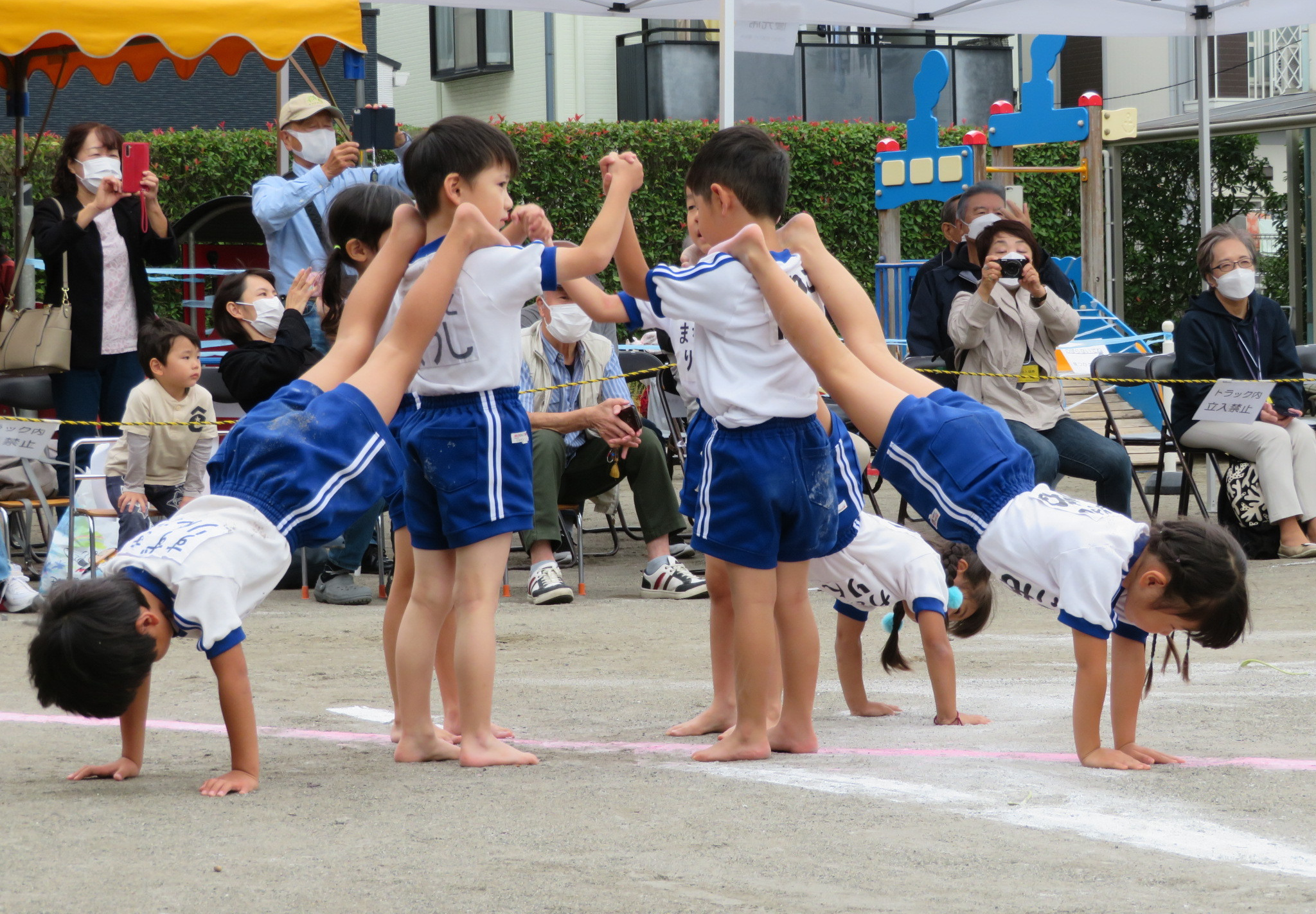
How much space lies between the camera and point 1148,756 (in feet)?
13.1

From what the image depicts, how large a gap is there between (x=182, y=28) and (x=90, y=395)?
222 centimetres

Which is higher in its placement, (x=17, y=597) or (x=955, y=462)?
(x=955, y=462)

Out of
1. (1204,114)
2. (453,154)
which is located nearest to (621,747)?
(453,154)

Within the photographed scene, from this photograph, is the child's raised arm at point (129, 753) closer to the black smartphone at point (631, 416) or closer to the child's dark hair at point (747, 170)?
the child's dark hair at point (747, 170)

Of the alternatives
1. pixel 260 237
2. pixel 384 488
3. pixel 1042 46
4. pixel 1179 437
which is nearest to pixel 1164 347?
pixel 1042 46

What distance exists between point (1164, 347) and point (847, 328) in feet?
34.6

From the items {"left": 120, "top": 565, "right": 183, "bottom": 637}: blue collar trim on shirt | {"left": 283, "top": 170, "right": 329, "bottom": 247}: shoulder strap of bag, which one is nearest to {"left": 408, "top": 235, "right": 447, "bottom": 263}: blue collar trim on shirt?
{"left": 120, "top": 565, "right": 183, "bottom": 637}: blue collar trim on shirt

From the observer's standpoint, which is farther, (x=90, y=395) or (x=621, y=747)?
(x=90, y=395)

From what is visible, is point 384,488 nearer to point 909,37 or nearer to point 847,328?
point 847,328

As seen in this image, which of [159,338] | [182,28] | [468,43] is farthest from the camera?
[468,43]

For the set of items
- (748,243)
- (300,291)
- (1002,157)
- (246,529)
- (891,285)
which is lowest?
(246,529)

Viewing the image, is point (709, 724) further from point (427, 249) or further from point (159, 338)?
point (159, 338)

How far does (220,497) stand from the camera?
12.9 ft

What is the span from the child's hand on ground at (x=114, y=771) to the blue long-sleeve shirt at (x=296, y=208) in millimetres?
4582
